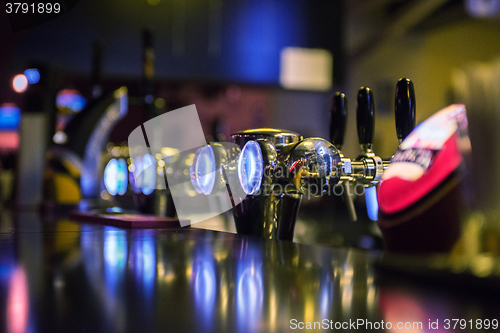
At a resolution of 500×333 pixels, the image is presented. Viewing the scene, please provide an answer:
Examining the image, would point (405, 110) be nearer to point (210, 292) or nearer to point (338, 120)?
point (338, 120)

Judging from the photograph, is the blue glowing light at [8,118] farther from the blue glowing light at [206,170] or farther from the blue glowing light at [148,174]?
the blue glowing light at [206,170]

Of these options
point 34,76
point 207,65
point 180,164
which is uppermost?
point 207,65

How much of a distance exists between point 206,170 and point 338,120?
18 centimetres

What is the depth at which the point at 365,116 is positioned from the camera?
563mm

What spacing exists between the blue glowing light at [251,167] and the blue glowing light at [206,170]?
83 mm

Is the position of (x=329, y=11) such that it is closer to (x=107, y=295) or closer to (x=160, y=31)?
(x=160, y=31)

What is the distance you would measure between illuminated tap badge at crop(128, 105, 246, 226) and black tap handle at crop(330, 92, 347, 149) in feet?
0.49

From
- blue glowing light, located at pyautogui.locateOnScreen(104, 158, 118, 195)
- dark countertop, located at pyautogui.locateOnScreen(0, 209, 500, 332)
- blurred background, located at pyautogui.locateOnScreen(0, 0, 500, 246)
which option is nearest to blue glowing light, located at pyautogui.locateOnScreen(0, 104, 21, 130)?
blurred background, located at pyautogui.locateOnScreen(0, 0, 500, 246)

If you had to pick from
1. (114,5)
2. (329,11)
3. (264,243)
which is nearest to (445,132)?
(264,243)

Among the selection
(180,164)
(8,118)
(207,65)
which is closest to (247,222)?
(180,164)

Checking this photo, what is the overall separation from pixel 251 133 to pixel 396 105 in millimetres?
159

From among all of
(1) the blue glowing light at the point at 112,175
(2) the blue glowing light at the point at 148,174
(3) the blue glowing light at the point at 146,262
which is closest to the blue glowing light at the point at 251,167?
(3) the blue glowing light at the point at 146,262

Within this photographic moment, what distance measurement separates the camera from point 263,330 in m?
0.17

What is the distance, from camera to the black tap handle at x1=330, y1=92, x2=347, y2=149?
0.59m
